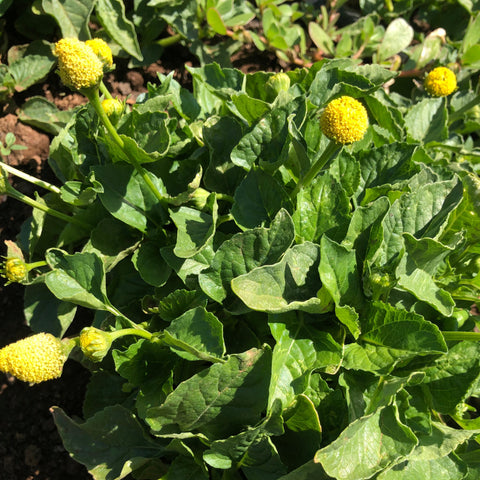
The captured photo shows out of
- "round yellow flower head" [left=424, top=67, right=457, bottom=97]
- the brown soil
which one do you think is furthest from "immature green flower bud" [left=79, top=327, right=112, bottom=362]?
"round yellow flower head" [left=424, top=67, right=457, bottom=97]

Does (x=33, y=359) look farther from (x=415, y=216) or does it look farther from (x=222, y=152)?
(x=415, y=216)

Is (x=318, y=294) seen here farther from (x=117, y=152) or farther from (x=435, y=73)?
(x=435, y=73)

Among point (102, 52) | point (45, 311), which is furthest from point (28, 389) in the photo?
point (102, 52)

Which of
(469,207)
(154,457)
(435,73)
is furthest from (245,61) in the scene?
(154,457)

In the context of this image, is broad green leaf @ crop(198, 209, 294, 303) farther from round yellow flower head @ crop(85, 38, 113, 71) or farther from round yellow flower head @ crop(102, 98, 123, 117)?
round yellow flower head @ crop(85, 38, 113, 71)

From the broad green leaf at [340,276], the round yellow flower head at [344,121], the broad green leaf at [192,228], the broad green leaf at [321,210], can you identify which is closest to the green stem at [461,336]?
the broad green leaf at [340,276]

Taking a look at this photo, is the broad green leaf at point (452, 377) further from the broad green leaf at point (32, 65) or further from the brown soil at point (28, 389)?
the broad green leaf at point (32, 65)

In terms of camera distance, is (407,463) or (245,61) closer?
(407,463)
